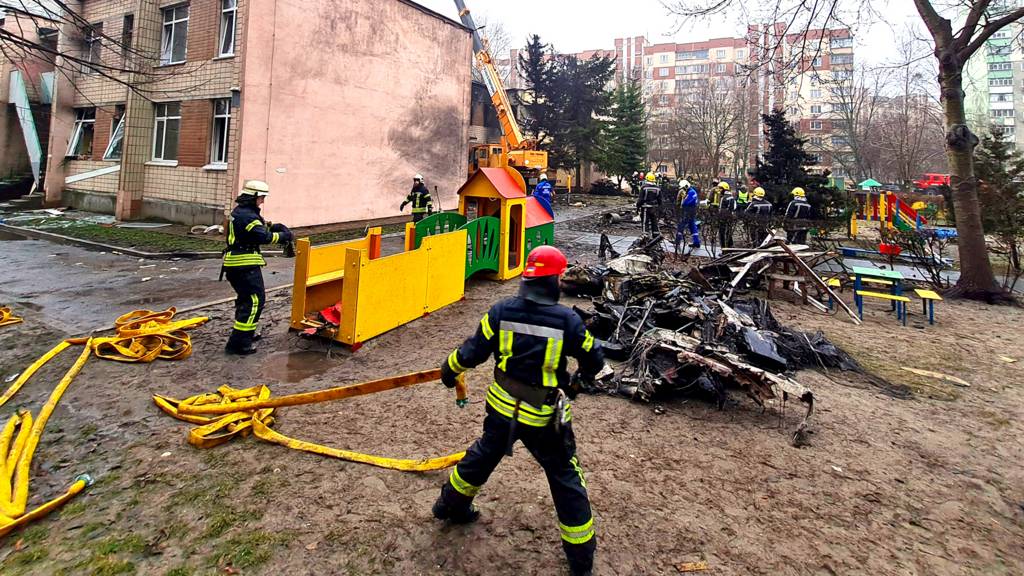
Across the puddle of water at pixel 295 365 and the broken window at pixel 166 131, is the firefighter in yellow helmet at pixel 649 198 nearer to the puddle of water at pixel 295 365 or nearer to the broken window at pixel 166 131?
the puddle of water at pixel 295 365

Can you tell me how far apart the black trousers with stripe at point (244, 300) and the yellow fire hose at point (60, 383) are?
0.53 m

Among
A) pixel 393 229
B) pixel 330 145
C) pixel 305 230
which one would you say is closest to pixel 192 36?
pixel 330 145

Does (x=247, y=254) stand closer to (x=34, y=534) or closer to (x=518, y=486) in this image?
(x=34, y=534)

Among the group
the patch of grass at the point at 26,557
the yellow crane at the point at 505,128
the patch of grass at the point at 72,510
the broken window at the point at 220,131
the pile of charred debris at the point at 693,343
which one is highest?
the yellow crane at the point at 505,128

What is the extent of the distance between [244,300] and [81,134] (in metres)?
20.5

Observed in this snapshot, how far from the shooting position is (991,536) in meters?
2.99

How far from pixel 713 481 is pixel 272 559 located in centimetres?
272

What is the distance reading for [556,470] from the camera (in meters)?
2.62

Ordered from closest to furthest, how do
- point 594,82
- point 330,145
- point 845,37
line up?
point 845,37 < point 330,145 < point 594,82

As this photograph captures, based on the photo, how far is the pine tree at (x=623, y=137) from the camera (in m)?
33.3

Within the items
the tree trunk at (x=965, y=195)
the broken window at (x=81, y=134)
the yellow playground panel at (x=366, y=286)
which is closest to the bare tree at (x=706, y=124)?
the tree trunk at (x=965, y=195)

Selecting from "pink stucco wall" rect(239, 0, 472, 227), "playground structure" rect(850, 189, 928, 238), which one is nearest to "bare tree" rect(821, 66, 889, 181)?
"playground structure" rect(850, 189, 928, 238)

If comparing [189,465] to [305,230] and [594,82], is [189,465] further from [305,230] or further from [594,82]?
[594,82]

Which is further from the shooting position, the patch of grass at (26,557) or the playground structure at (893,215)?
the playground structure at (893,215)
